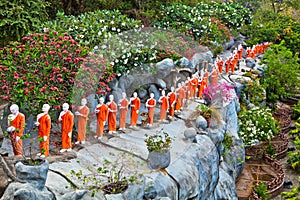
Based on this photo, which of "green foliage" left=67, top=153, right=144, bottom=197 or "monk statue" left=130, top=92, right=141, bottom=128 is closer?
"green foliage" left=67, top=153, right=144, bottom=197

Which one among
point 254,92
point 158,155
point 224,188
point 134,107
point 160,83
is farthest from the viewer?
point 254,92

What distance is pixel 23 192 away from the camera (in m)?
7.14

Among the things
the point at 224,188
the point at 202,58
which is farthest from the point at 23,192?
the point at 202,58

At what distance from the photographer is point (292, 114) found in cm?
2611

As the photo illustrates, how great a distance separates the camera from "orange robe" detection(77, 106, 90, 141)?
35.0ft

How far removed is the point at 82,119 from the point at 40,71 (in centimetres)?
172

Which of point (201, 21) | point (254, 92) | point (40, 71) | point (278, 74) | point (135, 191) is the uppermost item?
point (201, 21)

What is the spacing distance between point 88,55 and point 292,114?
56.6 ft

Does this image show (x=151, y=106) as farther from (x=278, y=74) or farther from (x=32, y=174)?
(x=278, y=74)

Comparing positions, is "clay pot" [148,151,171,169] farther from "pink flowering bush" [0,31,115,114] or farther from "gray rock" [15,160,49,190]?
"gray rock" [15,160,49,190]

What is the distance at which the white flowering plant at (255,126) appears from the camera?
19234 millimetres

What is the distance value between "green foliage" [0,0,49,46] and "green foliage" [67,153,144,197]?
649 centimetres

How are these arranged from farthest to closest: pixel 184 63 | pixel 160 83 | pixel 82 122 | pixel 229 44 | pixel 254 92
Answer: pixel 229 44, pixel 254 92, pixel 184 63, pixel 160 83, pixel 82 122

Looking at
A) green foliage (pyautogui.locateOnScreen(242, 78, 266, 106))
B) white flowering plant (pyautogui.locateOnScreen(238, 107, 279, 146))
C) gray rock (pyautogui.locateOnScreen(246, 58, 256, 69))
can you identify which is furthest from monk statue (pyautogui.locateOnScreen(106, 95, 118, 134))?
gray rock (pyautogui.locateOnScreen(246, 58, 256, 69))
